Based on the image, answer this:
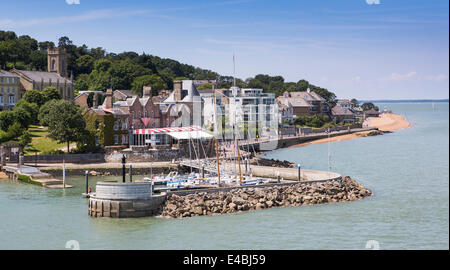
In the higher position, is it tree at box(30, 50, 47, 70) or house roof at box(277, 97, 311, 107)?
tree at box(30, 50, 47, 70)

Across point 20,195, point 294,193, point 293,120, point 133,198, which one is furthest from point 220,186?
point 293,120

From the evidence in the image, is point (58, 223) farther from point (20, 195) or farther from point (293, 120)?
point (293, 120)

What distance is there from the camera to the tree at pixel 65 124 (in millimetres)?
73438

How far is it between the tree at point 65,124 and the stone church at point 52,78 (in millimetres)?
33535

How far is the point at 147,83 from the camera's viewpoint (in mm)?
132000

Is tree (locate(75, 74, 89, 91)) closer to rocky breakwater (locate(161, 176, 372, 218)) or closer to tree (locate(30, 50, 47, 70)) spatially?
tree (locate(30, 50, 47, 70))

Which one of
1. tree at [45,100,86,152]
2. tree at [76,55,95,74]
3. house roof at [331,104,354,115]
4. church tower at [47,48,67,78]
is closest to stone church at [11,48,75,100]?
church tower at [47,48,67,78]

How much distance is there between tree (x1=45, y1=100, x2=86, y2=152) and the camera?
73438mm

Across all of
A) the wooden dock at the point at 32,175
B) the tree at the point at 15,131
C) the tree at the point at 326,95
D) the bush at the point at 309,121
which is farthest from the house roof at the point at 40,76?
the tree at the point at 326,95

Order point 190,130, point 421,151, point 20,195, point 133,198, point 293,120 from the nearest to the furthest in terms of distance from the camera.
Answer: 1. point 133,198
2. point 20,195
3. point 190,130
4. point 421,151
5. point 293,120

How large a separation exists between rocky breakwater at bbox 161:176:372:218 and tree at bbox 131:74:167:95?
3149 inches

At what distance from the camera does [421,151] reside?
97250 millimetres

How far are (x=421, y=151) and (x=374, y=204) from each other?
49.3 metres

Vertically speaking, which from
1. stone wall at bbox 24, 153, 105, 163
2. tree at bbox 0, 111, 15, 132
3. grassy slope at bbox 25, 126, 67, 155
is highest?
tree at bbox 0, 111, 15, 132
